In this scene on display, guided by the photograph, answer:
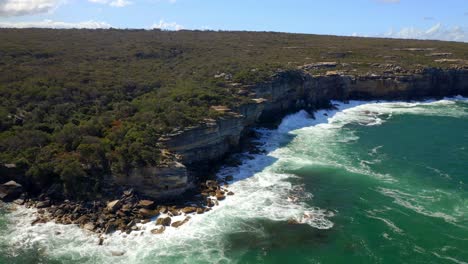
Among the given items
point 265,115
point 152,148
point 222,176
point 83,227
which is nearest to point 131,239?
point 83,227

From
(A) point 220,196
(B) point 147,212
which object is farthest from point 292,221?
(B) point 147,212

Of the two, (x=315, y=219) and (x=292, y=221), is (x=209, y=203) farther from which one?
(x=315, y=219)

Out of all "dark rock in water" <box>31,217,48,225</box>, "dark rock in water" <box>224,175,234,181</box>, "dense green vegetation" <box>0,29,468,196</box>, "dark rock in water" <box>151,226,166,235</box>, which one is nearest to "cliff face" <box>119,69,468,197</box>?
"dense green vegetation" <box>0,29,468,196</box>

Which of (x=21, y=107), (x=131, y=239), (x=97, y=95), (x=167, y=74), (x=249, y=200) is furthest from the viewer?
(x=167, y=74)

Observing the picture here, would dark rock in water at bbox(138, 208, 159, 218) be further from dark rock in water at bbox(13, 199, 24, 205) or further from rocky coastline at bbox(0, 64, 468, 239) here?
dark rock in water at bbox(13, 199, 24, 205)

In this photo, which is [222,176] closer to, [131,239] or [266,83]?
[131,239]
